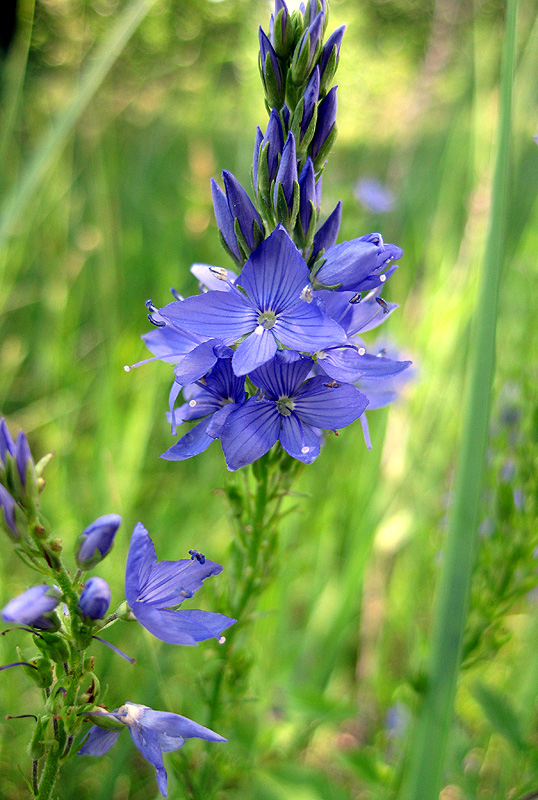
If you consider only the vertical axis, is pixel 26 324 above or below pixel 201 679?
above

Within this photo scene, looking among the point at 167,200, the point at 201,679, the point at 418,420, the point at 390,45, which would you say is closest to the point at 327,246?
the point at 201,679

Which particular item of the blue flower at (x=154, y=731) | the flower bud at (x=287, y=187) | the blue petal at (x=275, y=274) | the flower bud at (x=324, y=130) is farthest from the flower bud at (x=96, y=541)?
the flower bud at (x=324, y=130)

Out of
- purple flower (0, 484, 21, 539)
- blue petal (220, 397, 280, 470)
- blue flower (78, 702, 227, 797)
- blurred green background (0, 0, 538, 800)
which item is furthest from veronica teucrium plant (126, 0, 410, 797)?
blurred green background (0, 0, 538, 800)

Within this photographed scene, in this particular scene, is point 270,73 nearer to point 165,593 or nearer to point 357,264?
point 357,264

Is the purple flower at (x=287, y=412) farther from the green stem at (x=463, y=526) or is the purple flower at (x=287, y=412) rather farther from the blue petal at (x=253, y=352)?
the green stem at (x=463, y=526)

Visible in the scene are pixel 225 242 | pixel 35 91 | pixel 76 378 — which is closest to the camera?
pixel 225 242

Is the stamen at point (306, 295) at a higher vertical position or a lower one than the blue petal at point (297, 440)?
higher

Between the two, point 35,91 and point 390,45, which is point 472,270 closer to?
point 35,91
